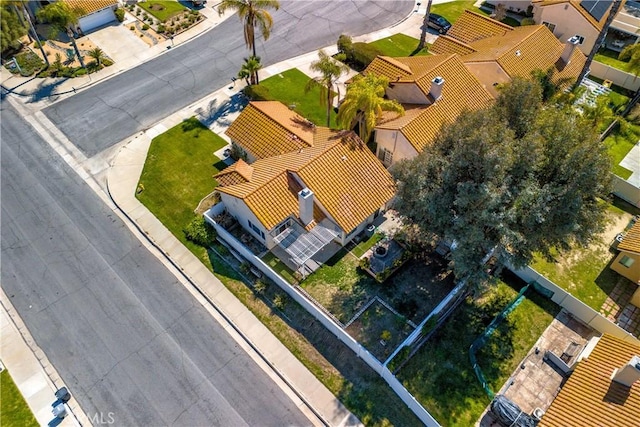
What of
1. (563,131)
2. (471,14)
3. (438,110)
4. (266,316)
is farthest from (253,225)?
(471,14)

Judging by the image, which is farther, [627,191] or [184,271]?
[627,191]

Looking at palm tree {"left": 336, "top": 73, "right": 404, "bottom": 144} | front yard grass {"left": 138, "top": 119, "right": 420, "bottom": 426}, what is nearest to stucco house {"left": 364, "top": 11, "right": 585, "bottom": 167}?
palm tree {"left": 336, "top": 73, "right": 404, "bottom": 144}

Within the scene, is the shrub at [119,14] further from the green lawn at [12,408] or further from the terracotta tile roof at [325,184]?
the green lawn at [12,408]

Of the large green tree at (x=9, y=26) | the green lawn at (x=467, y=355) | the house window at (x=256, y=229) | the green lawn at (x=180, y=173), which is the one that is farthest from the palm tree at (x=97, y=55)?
the green lawn at (x=467, y=355)

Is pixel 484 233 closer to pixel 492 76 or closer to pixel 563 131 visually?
pixel 563 131

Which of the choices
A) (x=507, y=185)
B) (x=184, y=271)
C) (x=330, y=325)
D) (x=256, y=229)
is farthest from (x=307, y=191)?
(x=507, y=185)

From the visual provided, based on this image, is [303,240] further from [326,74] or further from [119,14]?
[119,14]
